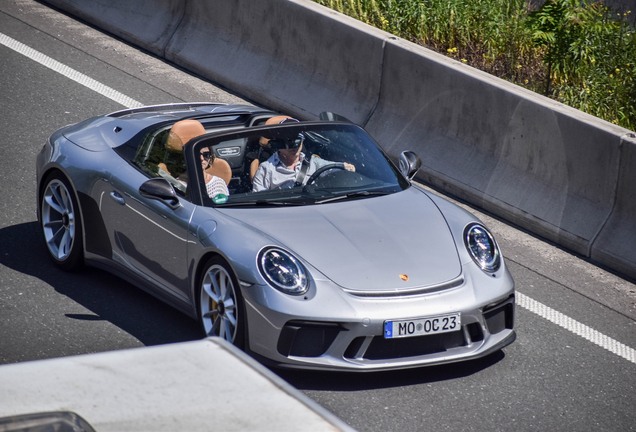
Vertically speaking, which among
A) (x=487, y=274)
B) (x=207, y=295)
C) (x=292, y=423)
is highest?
(x=292, y=423)

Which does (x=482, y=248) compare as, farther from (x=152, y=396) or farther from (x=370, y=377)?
(x=152, y=396)

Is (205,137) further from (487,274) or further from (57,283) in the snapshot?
(487,274)

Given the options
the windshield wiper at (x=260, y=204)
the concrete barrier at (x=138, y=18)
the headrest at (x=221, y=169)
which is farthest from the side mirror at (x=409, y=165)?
the concrete barrier at (x=138, y=18)

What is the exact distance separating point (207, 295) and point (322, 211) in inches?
35.7

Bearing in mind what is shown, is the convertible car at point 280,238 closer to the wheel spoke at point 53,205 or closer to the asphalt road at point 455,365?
the wheel spoke at point 53,205

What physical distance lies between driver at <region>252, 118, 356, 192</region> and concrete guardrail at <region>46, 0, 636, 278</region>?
2.50m

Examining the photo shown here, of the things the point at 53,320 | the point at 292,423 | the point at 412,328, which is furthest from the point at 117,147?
the point at 292,423

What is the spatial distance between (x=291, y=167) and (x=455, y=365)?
5.74 ft

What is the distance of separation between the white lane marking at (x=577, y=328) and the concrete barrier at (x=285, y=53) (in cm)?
354

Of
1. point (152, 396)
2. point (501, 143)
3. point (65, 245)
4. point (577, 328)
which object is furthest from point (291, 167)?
point (152, 396)

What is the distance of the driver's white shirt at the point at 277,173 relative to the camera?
5902mm

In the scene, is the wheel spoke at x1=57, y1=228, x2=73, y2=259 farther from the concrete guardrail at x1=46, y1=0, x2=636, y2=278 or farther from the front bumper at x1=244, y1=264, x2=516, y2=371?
the concrete guardrail at x1=46, y1=0, x2=636, y2=278

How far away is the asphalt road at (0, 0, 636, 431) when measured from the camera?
4906 mm

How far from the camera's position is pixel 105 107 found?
31.8 feet
